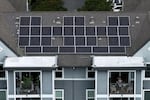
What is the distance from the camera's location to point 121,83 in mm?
51812

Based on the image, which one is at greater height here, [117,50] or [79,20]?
[79,20]

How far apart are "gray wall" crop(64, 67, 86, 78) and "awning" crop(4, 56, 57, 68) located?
1856mm

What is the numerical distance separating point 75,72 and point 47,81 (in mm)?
3078

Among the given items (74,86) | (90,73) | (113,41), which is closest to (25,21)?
(74,86)

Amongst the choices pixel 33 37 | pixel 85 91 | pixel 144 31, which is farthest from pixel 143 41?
pixel 33 37

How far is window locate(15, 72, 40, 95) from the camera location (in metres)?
51.5

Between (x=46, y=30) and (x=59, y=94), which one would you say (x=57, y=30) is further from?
(x=59, y=94)

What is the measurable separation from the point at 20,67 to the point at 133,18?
1403cm

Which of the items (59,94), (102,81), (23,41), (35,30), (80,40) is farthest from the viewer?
(35,30)

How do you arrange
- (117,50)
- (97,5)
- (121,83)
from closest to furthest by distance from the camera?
(121,83) → (117,50) → (97,5)

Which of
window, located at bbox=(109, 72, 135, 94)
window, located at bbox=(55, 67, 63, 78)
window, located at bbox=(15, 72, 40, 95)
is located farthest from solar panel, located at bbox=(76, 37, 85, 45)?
window, located at bbox=(15, 72, 40, 95)

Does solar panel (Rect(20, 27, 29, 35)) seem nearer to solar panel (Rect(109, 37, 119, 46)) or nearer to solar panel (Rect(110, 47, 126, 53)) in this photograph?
solar panel (Rect(109, 37, 119, 46))

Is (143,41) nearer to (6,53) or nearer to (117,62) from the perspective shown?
(117,62)

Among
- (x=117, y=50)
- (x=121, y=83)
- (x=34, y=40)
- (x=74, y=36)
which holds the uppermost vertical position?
(x=74, y=36)
